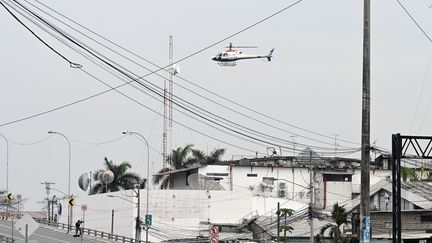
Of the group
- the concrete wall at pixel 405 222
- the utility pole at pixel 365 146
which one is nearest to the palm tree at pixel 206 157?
the concrete wall at pixel 405 222

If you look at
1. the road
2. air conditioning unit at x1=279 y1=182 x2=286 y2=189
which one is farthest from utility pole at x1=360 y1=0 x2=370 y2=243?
air conditioning unit at x1=279 y1=182 x2=286 y2=189

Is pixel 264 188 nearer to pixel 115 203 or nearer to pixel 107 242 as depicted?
pixel 115 203

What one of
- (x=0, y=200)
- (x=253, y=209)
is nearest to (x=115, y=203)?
(x=253, y=209)

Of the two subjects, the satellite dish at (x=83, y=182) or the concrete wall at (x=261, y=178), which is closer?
the concrete wall at (x=261, y=178)

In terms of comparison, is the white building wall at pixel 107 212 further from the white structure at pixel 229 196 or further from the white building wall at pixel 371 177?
the white building wall at pixel 371 177

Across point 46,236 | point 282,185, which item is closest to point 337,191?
point 282,185

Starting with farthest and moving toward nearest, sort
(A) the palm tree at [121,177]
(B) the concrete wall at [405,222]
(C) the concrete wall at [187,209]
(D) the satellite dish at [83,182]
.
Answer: (A) the palm tree at [121,177] → (D) the satellite dish at [83,182] → (C) the concrete wall at [187,209] → (B) the concrete wall at [405,222]

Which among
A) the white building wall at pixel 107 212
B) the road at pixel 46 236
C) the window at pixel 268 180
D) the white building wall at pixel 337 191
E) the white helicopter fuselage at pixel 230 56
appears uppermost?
the white helicopter fuselage at pixel 230 56

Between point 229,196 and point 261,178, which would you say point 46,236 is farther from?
point 261,178
